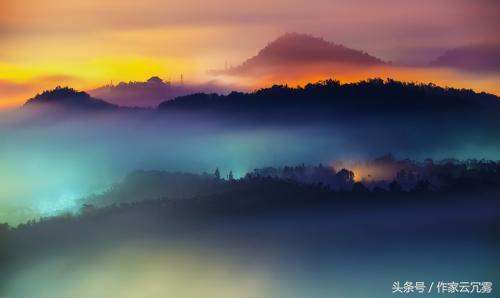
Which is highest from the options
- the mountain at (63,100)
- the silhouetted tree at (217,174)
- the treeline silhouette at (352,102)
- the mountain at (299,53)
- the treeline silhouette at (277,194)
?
the mountain at (299,53)

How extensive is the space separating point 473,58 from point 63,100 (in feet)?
6.57

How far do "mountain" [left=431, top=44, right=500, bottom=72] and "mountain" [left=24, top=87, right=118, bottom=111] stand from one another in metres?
1.71

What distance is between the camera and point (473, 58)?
3.73 meters

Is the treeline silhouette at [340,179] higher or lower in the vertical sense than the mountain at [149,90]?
lower

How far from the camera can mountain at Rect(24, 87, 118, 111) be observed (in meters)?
3.64

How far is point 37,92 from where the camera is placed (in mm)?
3635

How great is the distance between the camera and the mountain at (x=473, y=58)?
147 inches

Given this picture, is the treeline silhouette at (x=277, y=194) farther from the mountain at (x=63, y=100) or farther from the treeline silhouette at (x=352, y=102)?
the mountain at (x=63, y=100)

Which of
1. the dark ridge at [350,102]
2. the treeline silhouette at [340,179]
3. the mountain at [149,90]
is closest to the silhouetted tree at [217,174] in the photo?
the treeline silhouette at [340,179]

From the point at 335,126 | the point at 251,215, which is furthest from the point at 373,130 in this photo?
the point at 251,215

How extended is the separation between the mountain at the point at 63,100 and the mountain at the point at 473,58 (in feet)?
5.62

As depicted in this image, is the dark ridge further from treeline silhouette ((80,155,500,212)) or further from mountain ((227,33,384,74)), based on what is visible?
treeline silhouette ((80,155,500,212))

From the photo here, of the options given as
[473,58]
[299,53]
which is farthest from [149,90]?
[473,58]

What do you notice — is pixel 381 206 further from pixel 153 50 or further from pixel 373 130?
pixel 153 50
